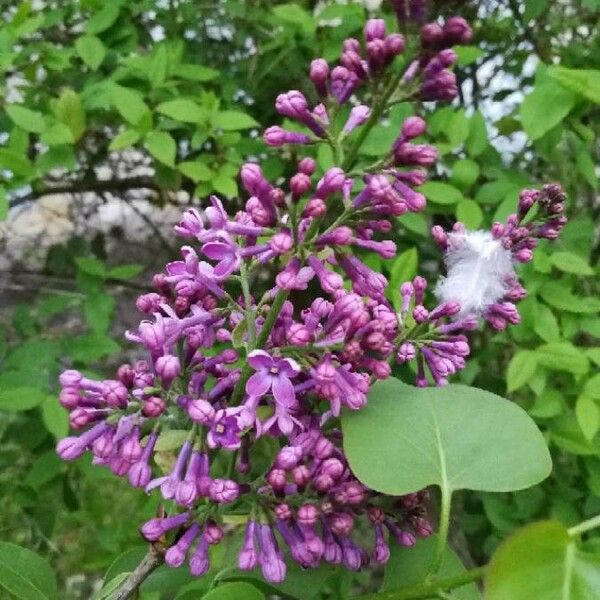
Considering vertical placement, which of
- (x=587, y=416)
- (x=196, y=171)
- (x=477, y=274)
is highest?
(x=477, y=274)

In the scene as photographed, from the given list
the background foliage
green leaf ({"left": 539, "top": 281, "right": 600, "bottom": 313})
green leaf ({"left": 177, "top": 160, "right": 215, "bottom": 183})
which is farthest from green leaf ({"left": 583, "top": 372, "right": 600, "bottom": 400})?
green leaf ({"left": 177, "top": 160, "right": 215, "bottom": 183})

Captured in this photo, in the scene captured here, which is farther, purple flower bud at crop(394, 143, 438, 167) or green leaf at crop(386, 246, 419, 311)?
green leaf at crop(386, 246, 419, 311)

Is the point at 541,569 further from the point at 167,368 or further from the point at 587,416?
the point at 587,416

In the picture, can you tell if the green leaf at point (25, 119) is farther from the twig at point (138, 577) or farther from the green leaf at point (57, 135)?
the twig at point (138, 577)

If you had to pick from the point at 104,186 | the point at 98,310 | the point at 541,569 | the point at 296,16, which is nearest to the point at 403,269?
the point at 296,16

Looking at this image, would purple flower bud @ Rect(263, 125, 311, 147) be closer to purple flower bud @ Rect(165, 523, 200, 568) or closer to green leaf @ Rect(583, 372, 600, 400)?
purple flower bud @ Rect(165, 523, 200, 568)

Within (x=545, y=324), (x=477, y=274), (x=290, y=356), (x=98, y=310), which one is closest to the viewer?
(x=290, y=356)

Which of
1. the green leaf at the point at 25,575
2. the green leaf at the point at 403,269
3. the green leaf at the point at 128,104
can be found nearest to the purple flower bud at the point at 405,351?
the green leaf at the point at 25,575
